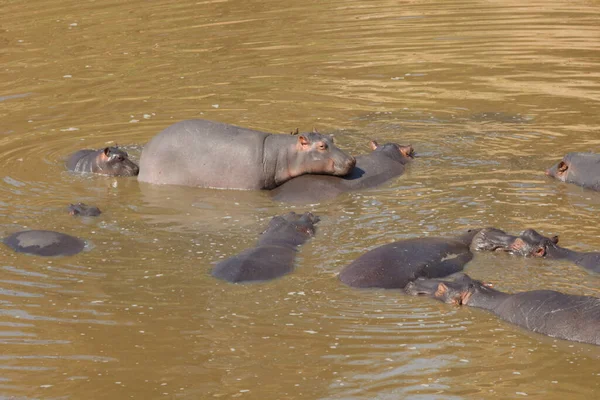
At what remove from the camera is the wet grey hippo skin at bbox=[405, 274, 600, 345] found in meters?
7.06

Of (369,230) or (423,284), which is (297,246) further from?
(423,284)

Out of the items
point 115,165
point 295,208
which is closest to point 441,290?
point 295,208

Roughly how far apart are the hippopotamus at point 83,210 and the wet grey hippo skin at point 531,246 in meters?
3.71

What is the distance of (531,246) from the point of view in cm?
847

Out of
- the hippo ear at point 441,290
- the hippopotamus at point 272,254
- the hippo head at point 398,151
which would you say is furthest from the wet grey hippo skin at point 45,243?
the hippo head at point 398,151

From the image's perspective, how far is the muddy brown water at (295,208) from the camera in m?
6.88

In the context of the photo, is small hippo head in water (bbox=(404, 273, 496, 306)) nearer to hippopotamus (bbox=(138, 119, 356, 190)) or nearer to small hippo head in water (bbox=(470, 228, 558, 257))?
small hippo head in water (bbox=(470, 228, 558, 257))

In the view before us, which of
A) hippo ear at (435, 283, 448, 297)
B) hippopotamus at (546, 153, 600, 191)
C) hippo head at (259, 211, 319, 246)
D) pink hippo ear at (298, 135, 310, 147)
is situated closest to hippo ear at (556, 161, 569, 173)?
hippopotamus at (546, 153, 600, 191)

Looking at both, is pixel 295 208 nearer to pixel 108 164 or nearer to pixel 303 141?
pixel 303 141

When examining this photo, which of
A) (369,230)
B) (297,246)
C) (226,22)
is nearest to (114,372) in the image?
(297,246)

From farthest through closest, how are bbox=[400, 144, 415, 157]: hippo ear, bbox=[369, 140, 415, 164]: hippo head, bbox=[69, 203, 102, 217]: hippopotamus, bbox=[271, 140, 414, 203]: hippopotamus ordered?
bbox=[400, 144, 415, 157]: hippo ear → bbox=[369, 140, 415, 164]: hippo head → bbox=[271, 140, 414, 203]: hippopotamus → bbox=[69, 203, 102, 217]: hippopotamus

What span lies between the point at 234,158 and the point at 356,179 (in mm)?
1288

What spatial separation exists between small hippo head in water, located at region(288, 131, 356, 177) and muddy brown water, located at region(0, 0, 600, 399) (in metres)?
0.53

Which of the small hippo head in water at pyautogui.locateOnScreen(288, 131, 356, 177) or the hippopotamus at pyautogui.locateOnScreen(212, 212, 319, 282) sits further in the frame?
the small hippo head in water at pyautogui.locateOnScreen(288, 131, 356, 177)
